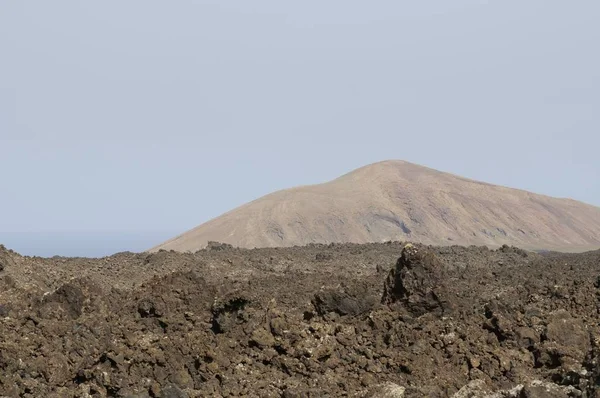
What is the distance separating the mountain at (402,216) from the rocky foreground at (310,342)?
43383 millimetres

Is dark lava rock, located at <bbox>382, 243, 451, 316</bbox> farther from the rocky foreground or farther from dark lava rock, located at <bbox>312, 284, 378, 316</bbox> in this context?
dark lava rock, located at <bbox>312, 284, 378, 316</bbox>

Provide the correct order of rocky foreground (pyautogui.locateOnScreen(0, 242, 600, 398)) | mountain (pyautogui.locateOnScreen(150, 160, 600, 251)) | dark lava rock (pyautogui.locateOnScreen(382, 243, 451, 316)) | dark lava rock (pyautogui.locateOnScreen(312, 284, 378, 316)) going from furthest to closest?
mountain (pyautogui.locateOnScreen(150, 160, 600, 251)) < dark lava rock (pyautogui.locateOnScreen(382, 243, 451, 316)) < dark lava rock (pyautogui.locateOnScreen(312, 284, 378, 316)) < rocky foreground (pyautogui.locateOnScreen(0, 242, 600, 398))

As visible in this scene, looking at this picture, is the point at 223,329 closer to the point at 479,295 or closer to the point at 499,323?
the point at 499,323

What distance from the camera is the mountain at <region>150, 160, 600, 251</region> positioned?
63406 millimetres

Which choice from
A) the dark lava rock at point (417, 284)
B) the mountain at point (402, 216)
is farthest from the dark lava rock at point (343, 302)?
the mountain at point (402, 216)

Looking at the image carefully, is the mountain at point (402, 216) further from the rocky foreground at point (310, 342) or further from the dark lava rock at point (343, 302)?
the dark lava rock at point (343, 302)

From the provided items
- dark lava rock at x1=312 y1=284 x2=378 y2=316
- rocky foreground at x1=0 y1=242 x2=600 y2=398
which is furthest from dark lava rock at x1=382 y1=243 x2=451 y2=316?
dark lava rock at x1=312 y1=284 x2=378 y2=316

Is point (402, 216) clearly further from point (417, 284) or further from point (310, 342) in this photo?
point (310, 342)

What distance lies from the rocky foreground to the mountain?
43383 millimetres

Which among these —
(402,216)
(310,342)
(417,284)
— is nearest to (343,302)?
(417,284)

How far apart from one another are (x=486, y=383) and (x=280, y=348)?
10.5 feet

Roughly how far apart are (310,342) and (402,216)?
2375 inches

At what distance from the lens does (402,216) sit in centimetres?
7238

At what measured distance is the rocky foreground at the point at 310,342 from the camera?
11594 mm
